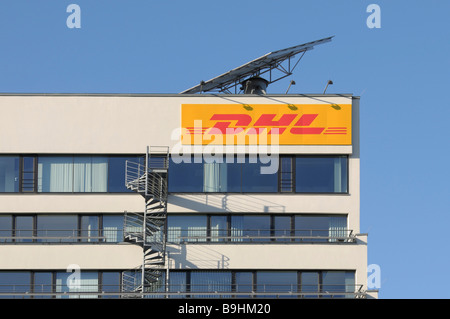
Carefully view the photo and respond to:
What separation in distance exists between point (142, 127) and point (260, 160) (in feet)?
21.6

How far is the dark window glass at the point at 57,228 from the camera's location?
5181cm

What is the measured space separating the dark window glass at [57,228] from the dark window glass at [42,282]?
1903 mm

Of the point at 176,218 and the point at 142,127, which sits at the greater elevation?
the point at 142,127

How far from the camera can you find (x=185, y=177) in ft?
172

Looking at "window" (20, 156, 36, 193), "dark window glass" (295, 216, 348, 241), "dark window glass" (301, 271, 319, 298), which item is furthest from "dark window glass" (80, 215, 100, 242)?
"dark window glass" (301, 271, 319, 298)

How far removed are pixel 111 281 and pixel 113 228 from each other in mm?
2893

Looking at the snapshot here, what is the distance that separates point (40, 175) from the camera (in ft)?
173

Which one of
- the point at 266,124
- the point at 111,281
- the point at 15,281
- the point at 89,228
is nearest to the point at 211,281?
the point at 111,281

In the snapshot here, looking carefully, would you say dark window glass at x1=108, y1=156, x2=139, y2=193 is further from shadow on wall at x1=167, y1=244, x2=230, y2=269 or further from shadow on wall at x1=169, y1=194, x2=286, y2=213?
shadow on wall at x1=167, y1=244, x2=230, y2=269

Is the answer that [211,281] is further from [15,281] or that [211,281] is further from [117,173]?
[15,281]

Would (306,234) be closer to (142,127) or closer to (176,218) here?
(176,218)

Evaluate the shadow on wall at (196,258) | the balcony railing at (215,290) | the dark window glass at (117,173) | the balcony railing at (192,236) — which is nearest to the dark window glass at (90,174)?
the dark window glass at (117,173)

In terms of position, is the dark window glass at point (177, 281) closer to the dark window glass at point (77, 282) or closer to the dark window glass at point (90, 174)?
the dark window glass at point (77, 282)
